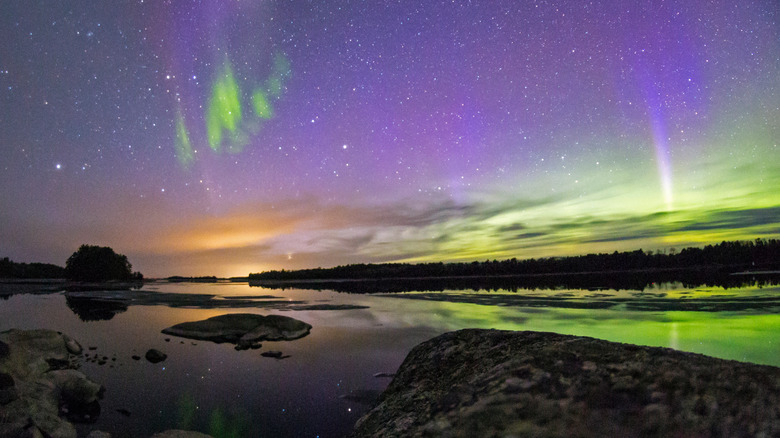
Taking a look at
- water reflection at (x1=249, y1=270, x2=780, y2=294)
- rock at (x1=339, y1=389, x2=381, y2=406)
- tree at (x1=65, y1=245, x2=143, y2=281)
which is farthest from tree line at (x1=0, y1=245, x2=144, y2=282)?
rock at (x1=339, y1=389, x2=381, y2=406)

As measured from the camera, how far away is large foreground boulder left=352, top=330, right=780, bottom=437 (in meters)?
1.69

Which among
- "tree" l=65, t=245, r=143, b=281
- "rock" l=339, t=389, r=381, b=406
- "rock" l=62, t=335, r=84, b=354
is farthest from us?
"tree" l=65, t=245, r=143, b=281

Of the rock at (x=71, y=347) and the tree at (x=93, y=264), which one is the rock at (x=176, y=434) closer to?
the rock at (x=71, y=347)

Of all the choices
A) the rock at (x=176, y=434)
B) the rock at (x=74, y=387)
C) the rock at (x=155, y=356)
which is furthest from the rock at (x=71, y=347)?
the rock at (x=176, y=434)

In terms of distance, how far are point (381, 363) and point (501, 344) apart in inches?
310

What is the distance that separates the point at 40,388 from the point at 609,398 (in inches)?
383

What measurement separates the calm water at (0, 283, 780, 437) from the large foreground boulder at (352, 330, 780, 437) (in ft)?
17.1

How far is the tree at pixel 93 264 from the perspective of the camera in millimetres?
89875

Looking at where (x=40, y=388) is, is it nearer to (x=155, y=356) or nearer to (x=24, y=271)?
(x=155, y=356)

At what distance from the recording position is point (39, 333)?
35.8 feet

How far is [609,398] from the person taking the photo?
6.00 feet

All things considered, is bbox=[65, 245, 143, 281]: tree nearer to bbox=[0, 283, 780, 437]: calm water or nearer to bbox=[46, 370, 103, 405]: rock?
bbox=[0, 283, 780, 437]: calm water

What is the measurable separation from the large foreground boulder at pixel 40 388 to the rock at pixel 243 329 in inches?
167

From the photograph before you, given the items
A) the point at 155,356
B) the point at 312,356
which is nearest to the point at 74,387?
the point at 155,356
